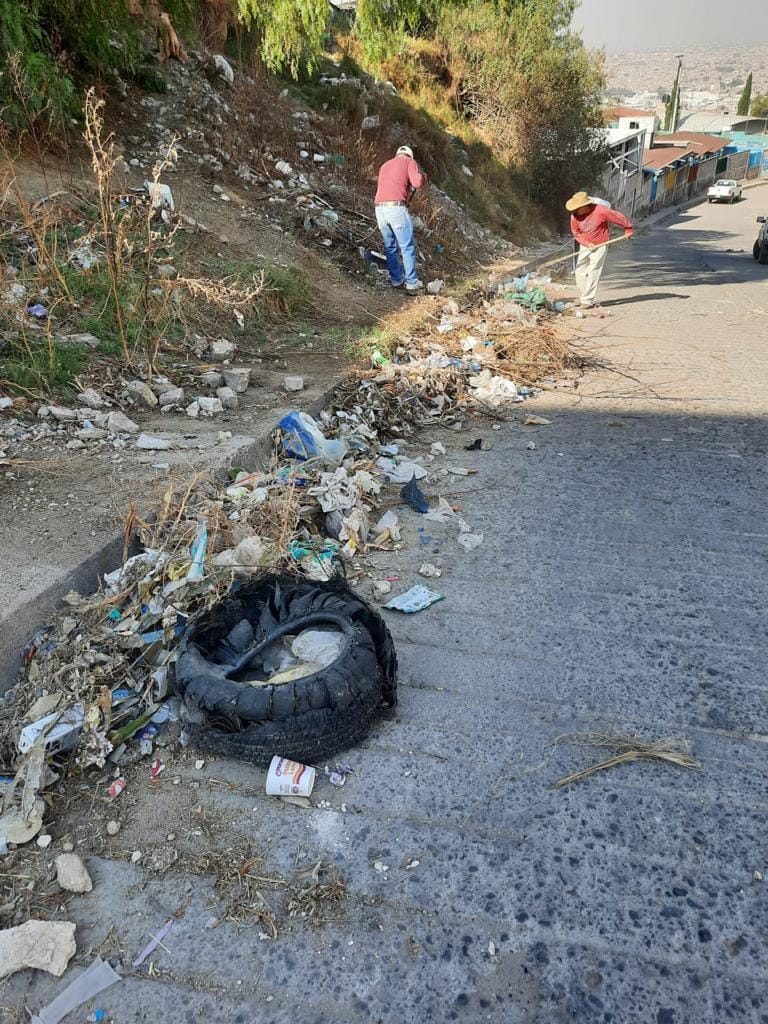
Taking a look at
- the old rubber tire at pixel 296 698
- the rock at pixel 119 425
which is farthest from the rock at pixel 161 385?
the old rubber tire at pixel 296 698

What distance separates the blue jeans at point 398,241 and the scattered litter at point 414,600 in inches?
284

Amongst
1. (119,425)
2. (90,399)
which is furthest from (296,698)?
(90,399)

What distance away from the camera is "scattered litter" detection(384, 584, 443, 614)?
3.18 metres

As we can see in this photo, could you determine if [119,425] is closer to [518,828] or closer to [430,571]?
[430,571]

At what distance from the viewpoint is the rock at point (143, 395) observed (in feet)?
16.1

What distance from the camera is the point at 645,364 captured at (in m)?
7.37

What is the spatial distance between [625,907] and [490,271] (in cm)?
1248

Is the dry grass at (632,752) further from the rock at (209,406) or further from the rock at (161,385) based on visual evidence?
the rock at (161,385)

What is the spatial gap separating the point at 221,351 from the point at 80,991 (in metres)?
5.17

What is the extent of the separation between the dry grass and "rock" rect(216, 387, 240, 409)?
358 centimetres

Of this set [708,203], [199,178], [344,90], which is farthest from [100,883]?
[708,203]

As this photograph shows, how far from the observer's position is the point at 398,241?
31.1 feet

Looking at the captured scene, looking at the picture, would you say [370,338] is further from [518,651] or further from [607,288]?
[607,288]

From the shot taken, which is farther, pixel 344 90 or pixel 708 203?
pixel 708 203
